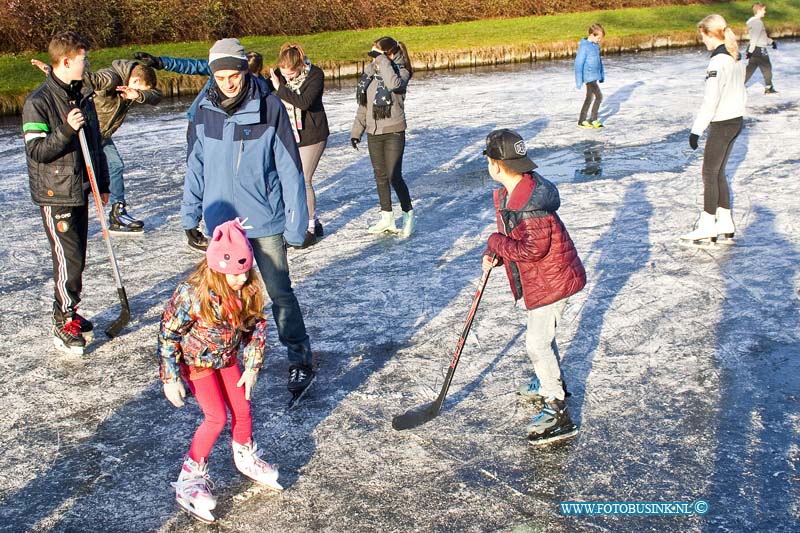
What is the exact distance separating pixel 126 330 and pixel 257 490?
7.96 ft

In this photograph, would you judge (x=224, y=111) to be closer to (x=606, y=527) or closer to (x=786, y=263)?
(x=606, y=527)

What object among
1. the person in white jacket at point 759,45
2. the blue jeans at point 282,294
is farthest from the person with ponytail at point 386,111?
the person in white jacket at point 759,45

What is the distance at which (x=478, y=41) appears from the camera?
74.8 ft

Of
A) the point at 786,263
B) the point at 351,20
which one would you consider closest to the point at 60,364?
the point at 786,263

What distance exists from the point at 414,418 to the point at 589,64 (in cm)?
914

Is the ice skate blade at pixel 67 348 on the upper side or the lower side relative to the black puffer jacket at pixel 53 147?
lower

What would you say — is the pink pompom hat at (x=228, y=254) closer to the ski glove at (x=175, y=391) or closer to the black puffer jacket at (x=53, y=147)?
the ski glove at (x=175, y=391)

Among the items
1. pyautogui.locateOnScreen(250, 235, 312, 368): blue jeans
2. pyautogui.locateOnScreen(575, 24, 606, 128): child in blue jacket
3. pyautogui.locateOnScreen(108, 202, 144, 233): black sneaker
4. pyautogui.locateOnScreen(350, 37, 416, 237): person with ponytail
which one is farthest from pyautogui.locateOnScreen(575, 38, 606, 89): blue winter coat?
pyautogui.locateOnScreen(250, 235, 312, 368): blue jeans

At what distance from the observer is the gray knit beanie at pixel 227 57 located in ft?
14.2

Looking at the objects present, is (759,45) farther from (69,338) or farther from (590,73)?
(69,338)

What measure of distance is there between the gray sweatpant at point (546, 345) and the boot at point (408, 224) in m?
3.55

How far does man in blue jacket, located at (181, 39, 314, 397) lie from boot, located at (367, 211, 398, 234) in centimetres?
308

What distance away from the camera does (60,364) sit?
545 cm

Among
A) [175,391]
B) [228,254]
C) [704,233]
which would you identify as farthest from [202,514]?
[704,233]
